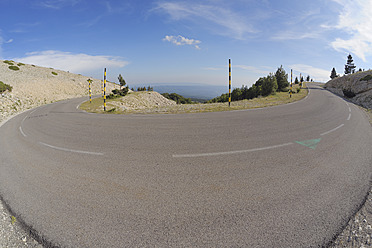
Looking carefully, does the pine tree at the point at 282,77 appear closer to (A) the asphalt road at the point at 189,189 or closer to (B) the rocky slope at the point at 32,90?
(A) the asphalt road at the point at 189,189

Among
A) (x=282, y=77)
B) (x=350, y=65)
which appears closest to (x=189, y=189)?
(x=282, y=77)

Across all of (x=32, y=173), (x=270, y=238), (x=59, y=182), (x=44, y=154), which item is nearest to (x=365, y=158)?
(x=270, y=238)

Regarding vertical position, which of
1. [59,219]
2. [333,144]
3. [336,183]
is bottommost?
[59,219]

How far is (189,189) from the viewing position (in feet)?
10.5

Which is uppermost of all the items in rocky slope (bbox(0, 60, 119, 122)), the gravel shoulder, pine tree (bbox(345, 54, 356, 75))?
pine tree (bbox(345, 54, 356, 75))

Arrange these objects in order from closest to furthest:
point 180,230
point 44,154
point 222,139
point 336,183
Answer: point 180,230 → point 336,183 → point 44,154 → point 222,139

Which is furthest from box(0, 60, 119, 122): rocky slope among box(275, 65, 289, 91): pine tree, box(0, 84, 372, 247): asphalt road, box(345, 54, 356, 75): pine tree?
box(345, 54, 356, 75): pine tree

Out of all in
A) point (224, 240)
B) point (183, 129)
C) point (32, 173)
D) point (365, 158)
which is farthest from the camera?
point (183, 129)

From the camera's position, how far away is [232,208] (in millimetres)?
2711

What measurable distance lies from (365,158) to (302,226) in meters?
4.12

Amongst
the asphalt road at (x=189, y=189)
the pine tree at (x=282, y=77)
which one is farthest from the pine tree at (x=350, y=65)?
the asphalt road at (x=189, y=189)

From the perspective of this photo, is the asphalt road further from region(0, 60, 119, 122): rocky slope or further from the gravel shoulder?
region(0, 60, 119, 122): rocky slope

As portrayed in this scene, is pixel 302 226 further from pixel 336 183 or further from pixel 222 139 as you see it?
pixel 222 139

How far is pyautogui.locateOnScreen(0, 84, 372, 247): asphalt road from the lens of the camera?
231 centimetres
